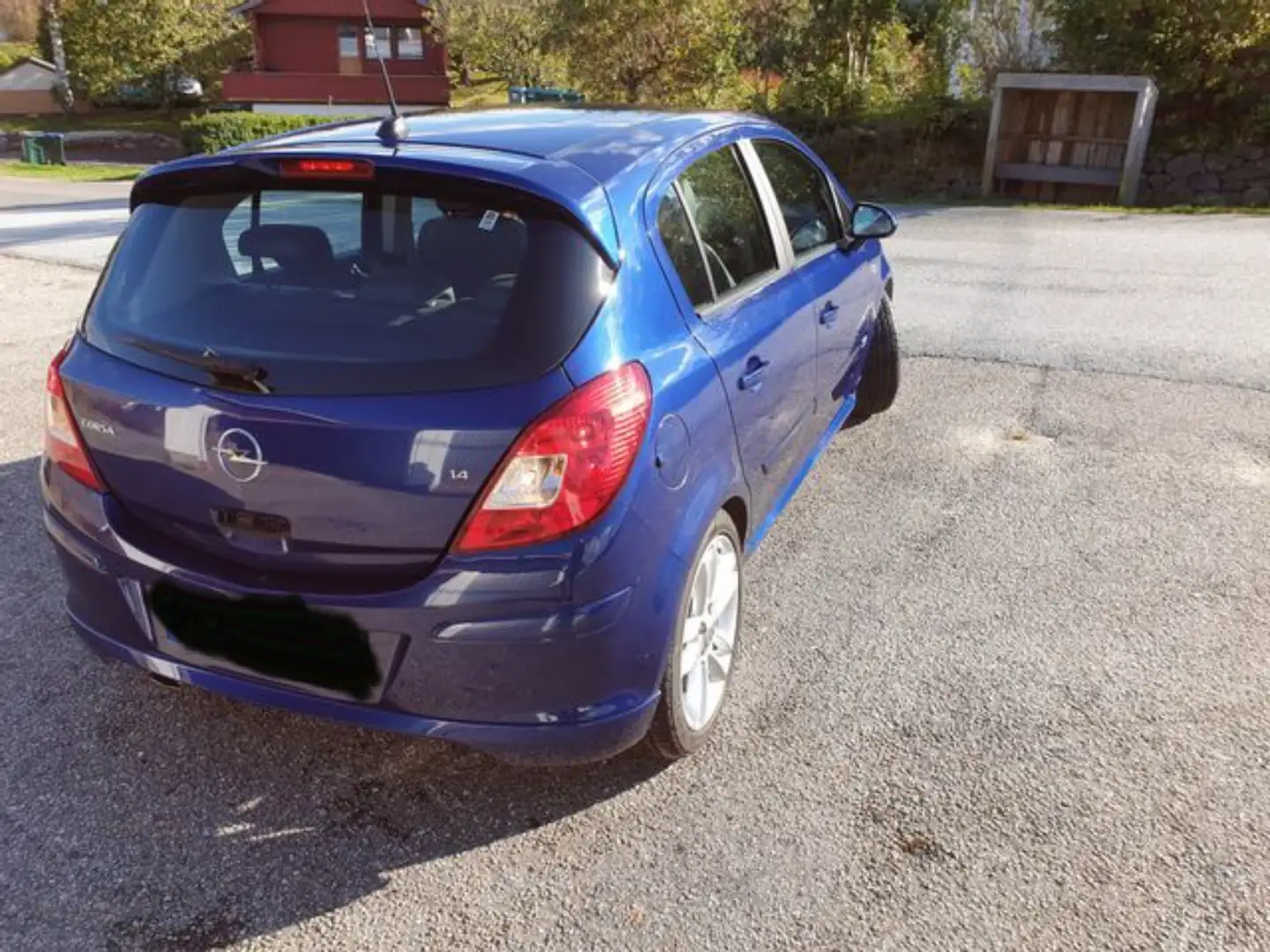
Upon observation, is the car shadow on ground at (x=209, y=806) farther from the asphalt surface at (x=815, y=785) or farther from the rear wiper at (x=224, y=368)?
the rear wiper at (x=224, y=368)

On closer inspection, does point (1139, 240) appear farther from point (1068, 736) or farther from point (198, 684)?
point (198, 684)

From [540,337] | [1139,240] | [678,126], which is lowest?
[1139,240]

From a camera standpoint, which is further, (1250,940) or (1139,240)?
(1139,240)

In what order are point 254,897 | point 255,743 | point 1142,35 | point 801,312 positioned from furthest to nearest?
1. point 1142,35
2. point 801,312
3. point 255,743
4. point 254,897

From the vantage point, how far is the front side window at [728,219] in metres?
2.97

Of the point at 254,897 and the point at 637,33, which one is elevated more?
the point at 637,33

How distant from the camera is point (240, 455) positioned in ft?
7.39

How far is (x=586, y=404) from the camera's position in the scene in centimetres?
220

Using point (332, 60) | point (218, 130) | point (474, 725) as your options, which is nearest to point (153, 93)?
point (332, 60)

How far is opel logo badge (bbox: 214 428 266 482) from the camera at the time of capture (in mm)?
2234

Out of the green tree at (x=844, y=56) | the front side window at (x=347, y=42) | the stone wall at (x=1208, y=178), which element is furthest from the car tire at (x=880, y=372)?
the front side window at (x=347, y=42)

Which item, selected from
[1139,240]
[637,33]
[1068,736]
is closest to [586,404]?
[1068,736]

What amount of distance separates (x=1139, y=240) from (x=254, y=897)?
39.5ft

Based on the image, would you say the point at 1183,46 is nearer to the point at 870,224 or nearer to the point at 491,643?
the point at 870,224
